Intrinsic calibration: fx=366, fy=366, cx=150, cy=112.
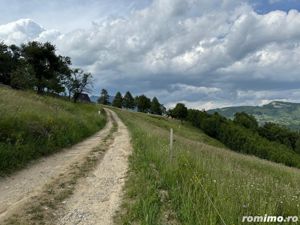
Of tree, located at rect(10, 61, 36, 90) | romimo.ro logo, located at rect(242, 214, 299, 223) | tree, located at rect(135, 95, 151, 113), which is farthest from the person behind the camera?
tree, located at rect(135, 95, 151, 113)

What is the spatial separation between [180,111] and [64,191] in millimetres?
130963

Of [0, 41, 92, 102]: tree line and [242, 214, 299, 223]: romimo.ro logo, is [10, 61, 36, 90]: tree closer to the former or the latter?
[0, 41, 92, 102]: tree line

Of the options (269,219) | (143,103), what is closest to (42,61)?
(143,103)

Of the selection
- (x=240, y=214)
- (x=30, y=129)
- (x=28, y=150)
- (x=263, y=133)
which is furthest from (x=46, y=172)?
(x=263, y=133)

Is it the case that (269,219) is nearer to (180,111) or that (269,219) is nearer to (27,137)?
(27,137)

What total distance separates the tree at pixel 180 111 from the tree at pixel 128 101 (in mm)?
28320

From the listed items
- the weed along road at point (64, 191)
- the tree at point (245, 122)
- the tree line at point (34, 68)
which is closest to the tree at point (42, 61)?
the tree line at point (34, 68)

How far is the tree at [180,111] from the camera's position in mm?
140750

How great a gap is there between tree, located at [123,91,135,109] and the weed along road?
5873 inches

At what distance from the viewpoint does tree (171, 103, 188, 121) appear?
462 feet

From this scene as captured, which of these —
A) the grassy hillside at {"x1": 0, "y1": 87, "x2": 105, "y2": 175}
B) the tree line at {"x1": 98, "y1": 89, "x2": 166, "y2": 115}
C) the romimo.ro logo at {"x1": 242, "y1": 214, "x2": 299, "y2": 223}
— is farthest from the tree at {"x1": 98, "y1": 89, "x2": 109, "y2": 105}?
the romimo.ro logo at {"x1": 242, "y1": 214, "x2": 299, "y2": 223}

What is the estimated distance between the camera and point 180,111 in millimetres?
140750

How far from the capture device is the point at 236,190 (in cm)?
825

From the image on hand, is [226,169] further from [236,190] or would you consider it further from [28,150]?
[28,150]
